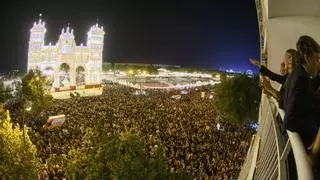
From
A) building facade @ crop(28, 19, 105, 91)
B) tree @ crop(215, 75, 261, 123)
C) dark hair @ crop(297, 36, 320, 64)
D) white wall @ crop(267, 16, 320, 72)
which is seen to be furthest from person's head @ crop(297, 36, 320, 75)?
building facade @ crop(28, 19, 105, 91)

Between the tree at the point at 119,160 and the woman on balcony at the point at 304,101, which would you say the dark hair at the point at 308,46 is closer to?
the woman on balcony at the point at 304,101

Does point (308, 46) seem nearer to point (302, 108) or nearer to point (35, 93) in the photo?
point (302, 108)

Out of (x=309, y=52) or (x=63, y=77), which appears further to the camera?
(x=63, y=77)

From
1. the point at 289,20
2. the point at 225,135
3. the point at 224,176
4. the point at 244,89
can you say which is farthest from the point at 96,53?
the point at 289,20

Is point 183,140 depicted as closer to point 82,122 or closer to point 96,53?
point 82,122

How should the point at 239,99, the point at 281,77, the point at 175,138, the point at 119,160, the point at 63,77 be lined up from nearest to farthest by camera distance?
1. the point at 281,77
2. the point at 119,160
3. the point at 175,138
4. the point at 239,99
5. the point at 63,77

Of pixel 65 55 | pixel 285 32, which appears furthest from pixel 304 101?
pixel 65 55

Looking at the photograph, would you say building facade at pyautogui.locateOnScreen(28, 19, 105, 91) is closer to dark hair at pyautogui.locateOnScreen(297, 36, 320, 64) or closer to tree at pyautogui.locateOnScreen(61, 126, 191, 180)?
tree at pyautogui.locateOnScreen(61, 126, 191, 180)
